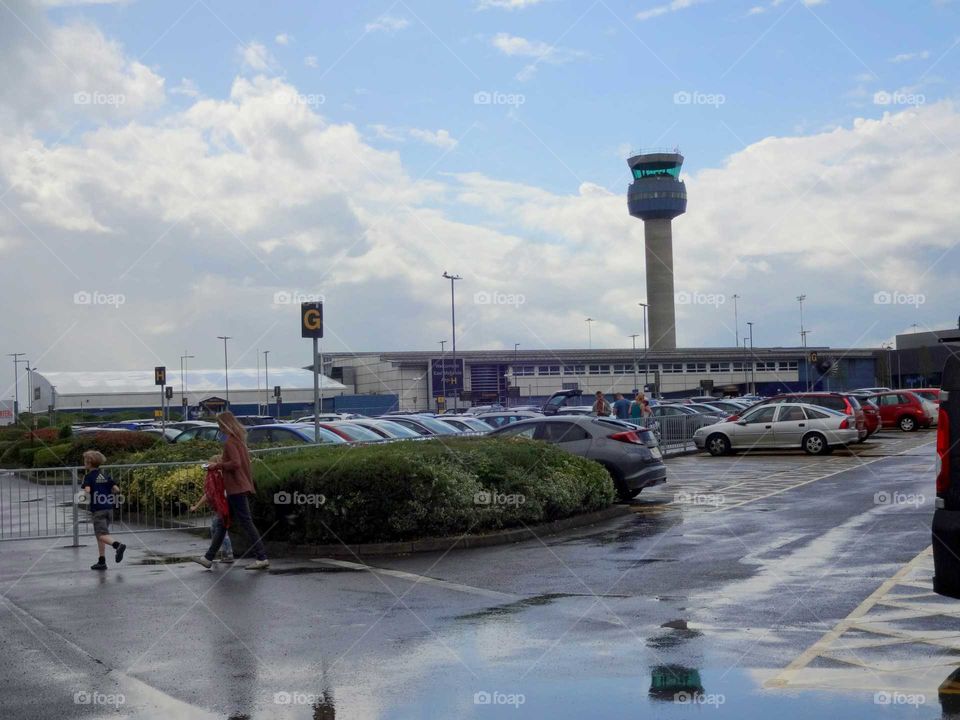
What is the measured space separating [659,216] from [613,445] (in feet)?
335

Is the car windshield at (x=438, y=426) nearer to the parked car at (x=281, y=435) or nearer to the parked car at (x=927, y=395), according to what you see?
the parked car at (x=281, y=435)

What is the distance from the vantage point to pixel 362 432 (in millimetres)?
26859

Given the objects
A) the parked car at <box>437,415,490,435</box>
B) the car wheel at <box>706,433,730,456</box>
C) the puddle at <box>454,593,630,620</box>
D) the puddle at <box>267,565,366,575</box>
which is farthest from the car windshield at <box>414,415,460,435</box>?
the puddle at <box>454,593,630,620</box>

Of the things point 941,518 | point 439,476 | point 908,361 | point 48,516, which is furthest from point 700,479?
point 908,361

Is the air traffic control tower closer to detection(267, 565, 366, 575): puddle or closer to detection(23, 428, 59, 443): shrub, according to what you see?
detection(23, 428, 59, 443): shrub

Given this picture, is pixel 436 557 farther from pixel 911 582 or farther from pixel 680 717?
pixel 680 717

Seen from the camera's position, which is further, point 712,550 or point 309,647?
point 712,550

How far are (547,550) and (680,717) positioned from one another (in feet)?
24.4

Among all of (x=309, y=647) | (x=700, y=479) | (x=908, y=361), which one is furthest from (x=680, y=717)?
(x=908, y=361)

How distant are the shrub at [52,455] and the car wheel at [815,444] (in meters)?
21.9

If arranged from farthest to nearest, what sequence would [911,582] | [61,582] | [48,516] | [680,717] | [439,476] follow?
[48,516], [439,476], [61,582], [911,582], [680,717]

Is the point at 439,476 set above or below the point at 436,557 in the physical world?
above

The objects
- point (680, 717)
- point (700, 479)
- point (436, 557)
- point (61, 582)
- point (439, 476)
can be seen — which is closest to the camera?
point (680, 717)

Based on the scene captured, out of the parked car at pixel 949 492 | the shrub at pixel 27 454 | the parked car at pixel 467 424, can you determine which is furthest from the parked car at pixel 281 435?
the shrub at pixel 27 454
